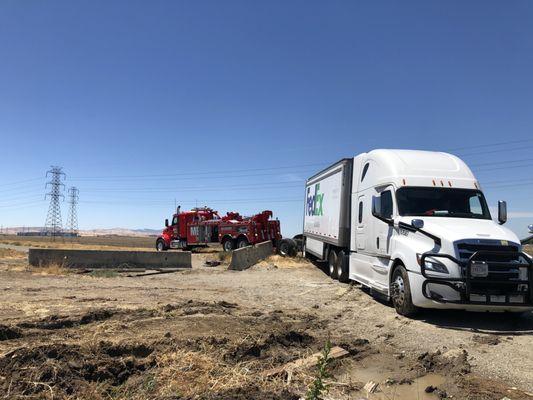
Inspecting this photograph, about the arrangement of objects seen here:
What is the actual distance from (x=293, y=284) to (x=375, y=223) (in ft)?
15.3

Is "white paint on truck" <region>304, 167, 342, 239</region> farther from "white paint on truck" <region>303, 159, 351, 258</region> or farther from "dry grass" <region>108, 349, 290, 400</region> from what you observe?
"dry grass" <region>108, 349, 290, 400</region>

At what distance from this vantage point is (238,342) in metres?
6.90

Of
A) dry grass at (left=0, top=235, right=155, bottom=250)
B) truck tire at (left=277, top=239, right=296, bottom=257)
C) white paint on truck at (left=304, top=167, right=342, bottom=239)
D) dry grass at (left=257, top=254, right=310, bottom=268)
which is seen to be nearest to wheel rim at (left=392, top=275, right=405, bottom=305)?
white paint on truck at (left=304, top=167, right=342, bottom=239)

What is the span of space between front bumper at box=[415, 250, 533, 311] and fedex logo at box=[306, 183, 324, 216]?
32.2 feet

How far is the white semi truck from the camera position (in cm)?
871

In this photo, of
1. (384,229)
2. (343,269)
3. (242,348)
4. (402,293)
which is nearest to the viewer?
(242,348)

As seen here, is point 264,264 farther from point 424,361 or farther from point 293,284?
point 424,361

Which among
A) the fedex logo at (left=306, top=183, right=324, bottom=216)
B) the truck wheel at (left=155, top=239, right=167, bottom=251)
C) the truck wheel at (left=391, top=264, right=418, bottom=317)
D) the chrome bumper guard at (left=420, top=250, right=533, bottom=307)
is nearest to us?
the chrome bumper guard at (left=420, top=250, right=533, bottom=307)

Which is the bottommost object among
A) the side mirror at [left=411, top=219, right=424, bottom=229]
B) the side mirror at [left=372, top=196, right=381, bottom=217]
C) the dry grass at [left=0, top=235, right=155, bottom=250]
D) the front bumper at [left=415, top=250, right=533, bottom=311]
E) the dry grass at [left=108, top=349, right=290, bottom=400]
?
the dry grass at [left=0, top=235, right=155, bottom=250]

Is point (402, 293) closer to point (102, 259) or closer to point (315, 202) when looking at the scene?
point (315, 202)

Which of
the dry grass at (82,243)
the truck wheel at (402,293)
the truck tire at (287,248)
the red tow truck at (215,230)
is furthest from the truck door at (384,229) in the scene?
the dry grass at (82,243)

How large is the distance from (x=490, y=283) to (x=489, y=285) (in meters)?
0.06

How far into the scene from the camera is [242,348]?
260 inches

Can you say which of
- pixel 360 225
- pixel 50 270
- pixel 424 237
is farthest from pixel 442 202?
pixel 50 270
